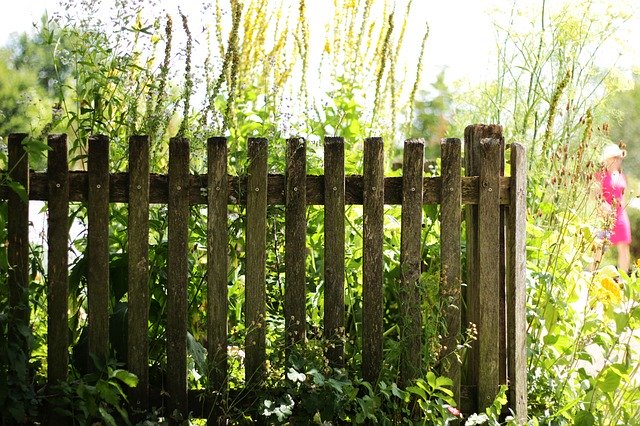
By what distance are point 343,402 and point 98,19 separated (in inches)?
84.7

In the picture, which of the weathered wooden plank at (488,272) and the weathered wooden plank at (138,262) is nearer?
the weathered wooden plank at (138,262)

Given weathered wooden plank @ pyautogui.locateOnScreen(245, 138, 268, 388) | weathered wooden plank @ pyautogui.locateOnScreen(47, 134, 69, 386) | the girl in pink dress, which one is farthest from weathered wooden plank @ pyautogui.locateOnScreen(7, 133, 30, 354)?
the girl in pink dress

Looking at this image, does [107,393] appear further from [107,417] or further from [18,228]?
[18,228]

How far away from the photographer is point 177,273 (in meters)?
4.03

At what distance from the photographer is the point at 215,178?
4.00 m

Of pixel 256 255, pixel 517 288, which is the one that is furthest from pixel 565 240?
pixel 256 255

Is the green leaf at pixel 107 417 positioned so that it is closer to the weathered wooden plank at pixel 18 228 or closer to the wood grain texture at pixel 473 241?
the weathered wooden plank at pixel 18 228

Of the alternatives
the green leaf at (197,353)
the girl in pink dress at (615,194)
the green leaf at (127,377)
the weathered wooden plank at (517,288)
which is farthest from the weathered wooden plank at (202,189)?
the girl in pink dress at (615,194)

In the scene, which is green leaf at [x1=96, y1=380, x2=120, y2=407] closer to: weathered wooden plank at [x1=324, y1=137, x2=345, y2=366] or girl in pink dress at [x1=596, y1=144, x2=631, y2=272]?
weathered wooden plank at [x1=324, y1=137, x2=345, y2=366]

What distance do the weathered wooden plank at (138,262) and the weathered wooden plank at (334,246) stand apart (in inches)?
32.7

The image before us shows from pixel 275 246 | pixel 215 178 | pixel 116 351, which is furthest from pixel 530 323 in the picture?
pixel 116 351

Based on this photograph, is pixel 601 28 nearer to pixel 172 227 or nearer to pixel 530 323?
pixel 530 323

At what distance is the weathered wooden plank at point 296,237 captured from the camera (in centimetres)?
402

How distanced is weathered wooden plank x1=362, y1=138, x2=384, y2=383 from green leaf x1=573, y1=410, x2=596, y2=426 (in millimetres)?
965
